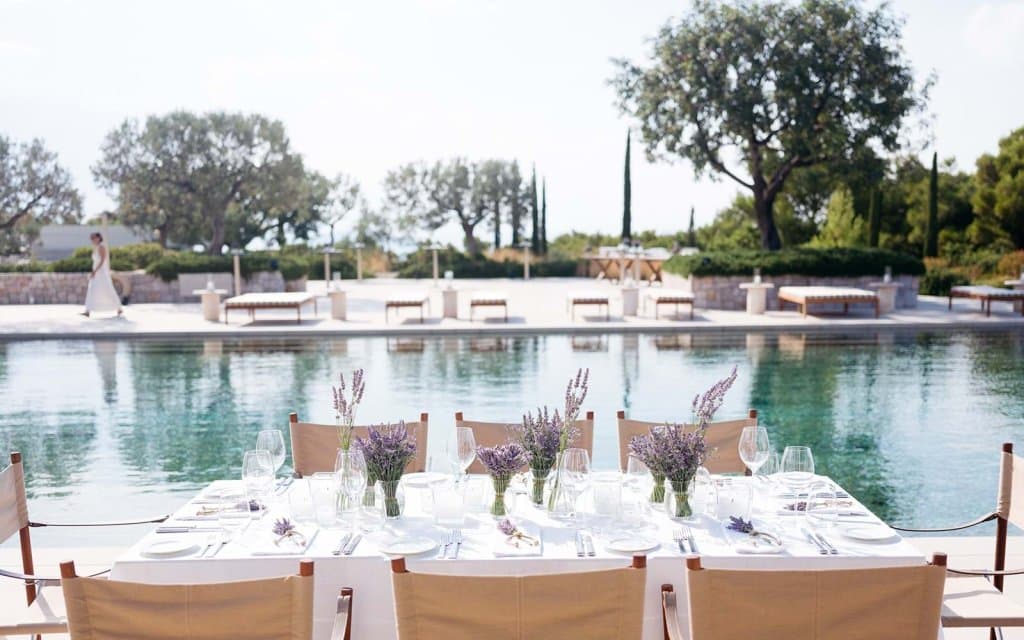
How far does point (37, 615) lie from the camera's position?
317cm

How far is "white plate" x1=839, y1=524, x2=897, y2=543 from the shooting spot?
3059 millimetres

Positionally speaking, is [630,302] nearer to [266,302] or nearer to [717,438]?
[266,302]

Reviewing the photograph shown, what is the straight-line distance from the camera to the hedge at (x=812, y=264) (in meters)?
19.8

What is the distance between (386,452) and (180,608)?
3.23 feet

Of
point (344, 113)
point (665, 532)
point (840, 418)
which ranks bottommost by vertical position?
point (840, 418)

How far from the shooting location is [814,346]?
13.8 m

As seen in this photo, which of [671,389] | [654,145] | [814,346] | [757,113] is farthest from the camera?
[654,145]

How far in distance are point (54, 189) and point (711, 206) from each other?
80.3 feet

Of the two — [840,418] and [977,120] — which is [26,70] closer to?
[977,120]

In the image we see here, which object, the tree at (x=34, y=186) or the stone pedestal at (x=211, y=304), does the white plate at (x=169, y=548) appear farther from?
the tree at (x=34, y=186)

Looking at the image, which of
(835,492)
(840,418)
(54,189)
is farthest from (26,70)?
(835,492)

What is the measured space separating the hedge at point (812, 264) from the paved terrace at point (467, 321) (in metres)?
1.01

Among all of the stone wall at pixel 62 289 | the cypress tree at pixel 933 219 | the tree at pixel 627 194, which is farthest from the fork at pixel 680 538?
the tree at pixel 627 194

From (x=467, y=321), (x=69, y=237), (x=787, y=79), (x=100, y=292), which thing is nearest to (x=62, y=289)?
(x=100, y=292)
